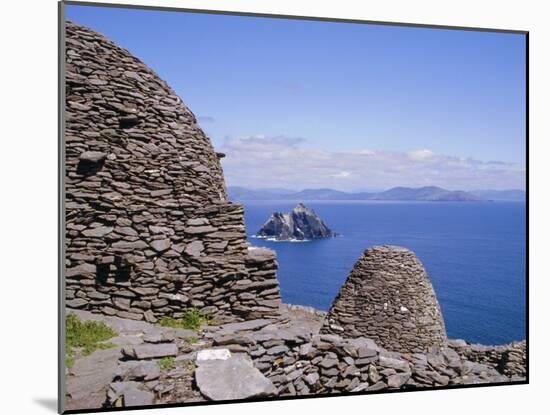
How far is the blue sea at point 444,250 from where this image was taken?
8992mm

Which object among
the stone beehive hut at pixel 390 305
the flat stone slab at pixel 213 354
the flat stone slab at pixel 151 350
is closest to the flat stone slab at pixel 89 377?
the flat stone slab at pixel 151 350

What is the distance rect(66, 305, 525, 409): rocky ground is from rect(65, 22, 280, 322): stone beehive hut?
0.36m

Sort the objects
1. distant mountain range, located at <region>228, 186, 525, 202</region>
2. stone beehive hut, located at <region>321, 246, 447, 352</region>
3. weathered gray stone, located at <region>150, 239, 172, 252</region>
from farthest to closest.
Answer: stone beehive hut, located at <region>321, 246, 447, 352</region>, distant mountain range, located at <region>228, 186, 525, 202</region>, weathered gray stone, located at <region>150, 239, 172, 252</region>

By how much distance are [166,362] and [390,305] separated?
5.08m

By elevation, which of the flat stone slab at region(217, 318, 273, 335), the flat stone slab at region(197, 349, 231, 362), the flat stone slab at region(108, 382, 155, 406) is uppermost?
the flat stone slab at region(217, 318, 273, 335)

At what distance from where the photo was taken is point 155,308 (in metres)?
8.26

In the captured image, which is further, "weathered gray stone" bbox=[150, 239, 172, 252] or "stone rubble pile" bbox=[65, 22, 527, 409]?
"weathered gray stone" bbox=[150, 239, 172, 252]

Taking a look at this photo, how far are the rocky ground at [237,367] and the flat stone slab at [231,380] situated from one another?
1 centimetres

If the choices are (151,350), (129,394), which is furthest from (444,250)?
(129,394)

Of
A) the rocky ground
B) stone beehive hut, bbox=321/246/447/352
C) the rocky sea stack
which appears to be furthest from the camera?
stone beehive hut, bbox=321/246/447/352

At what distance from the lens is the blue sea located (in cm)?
899

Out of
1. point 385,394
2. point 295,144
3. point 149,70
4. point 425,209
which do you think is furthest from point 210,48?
point 385,394

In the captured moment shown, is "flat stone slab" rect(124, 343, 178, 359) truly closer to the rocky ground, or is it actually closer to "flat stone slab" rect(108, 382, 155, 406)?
the rocky ground

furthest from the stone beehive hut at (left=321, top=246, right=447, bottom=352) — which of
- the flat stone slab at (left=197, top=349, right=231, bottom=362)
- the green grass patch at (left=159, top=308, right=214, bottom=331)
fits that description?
the flat stone slab at (left=197, top=349, right=231, bottom=362)
